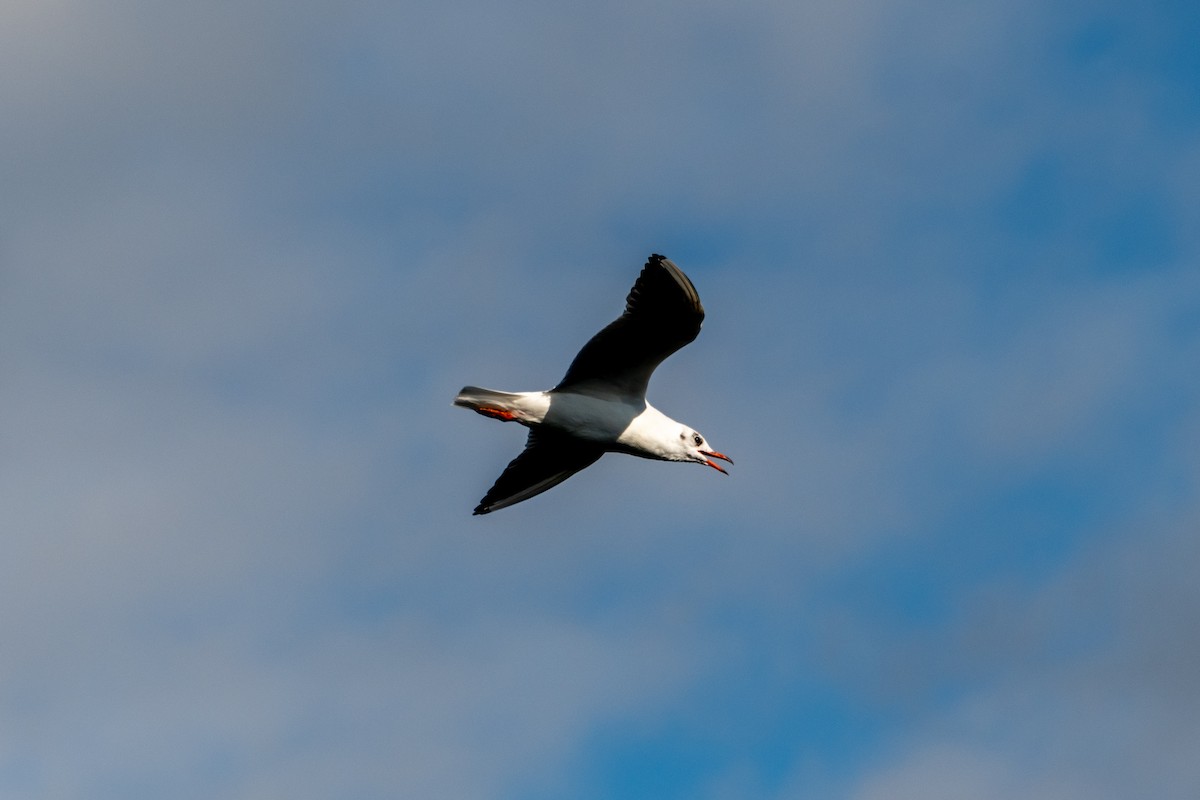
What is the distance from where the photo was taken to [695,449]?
2828 centimetres

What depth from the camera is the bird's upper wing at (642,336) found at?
25734mm

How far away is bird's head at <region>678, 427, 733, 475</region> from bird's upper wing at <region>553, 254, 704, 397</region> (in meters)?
1.06

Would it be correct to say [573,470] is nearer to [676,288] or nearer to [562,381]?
[562,381]

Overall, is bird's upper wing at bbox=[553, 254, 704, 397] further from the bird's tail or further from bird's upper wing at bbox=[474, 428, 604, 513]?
bird's upper wing at bbox=[474, 428, 604, 513]

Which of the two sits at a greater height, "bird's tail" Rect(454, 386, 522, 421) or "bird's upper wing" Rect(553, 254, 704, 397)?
"bird's upper wing" Rect(553, 254, 704, 397)

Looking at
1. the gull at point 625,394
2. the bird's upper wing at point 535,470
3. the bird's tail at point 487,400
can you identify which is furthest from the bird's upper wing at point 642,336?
the bird's upper wing at point 535,470

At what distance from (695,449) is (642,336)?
257 centimetres

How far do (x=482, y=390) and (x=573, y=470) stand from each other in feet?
10.4

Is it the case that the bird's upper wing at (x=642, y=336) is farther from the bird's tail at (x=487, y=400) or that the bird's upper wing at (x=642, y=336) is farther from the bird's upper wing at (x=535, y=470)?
the bird's upper wing at (x=535, y=470)

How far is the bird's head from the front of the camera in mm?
28141

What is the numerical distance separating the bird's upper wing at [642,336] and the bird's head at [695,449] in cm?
106

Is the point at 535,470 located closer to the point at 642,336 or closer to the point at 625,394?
the point at 625,394

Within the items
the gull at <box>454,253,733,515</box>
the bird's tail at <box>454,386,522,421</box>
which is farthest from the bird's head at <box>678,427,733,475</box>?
the bird's tail at <box>454,386,522,421</box>

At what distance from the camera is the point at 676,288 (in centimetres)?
2567
